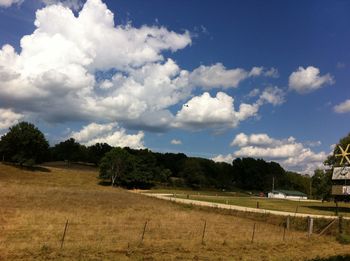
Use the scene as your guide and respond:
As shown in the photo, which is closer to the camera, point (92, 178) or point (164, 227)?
point (164, 227)

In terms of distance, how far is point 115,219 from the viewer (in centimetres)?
4031

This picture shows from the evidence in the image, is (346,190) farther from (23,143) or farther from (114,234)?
(23,143)

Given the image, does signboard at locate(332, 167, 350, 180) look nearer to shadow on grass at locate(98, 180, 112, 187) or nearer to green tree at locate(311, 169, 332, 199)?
green tree at locate(311, 169, 332, 199)

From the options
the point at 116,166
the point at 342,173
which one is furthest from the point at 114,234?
the point at 116,166

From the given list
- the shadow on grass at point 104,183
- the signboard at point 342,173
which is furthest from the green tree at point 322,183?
the shadow on grass at point 104,183

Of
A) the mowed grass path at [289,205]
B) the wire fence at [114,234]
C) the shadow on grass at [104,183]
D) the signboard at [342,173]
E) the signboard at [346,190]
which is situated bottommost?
the wire fence at [114,234]

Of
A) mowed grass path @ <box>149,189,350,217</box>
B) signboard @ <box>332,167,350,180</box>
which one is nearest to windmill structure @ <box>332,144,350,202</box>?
signboard @ <box>332,167,350,180</box>

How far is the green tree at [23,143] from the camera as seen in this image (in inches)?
Answer: 5399

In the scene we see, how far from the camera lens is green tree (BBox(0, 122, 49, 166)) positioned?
137m

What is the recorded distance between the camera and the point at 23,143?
136 m

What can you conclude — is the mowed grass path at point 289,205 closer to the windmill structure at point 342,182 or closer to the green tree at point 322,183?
the green tree at point 322,183

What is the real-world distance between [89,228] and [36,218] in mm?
6301

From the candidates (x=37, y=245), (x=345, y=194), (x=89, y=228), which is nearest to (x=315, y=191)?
(x=345, y=194)

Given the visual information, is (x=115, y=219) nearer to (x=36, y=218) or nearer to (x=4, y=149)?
(x=36, y=218)
